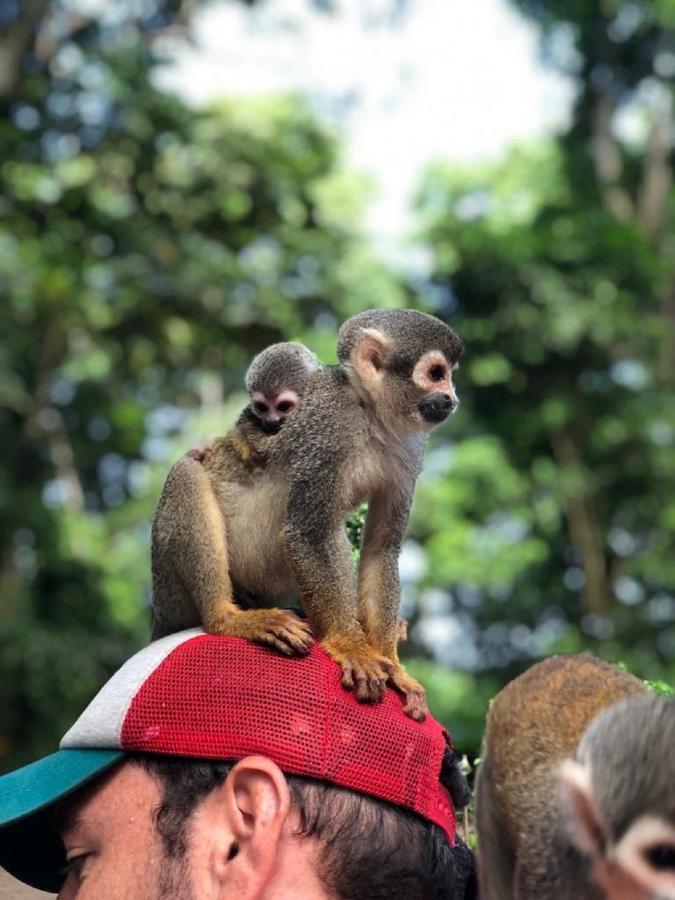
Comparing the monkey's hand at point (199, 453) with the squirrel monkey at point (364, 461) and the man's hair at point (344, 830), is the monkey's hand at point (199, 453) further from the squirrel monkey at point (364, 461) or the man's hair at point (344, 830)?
the man's hair at point (344, 830)

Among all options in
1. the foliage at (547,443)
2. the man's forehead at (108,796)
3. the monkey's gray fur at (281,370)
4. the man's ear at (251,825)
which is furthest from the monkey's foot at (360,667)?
the foliage at (547,443)

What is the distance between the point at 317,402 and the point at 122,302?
1129 cm

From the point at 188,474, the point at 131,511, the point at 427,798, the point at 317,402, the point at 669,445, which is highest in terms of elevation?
the point at 669,445

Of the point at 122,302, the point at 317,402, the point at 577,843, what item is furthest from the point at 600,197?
the point at 577,843

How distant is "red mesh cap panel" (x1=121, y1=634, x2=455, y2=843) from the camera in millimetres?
1803

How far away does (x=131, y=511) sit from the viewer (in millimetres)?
14602

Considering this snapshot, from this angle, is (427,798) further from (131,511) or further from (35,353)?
(131,511)

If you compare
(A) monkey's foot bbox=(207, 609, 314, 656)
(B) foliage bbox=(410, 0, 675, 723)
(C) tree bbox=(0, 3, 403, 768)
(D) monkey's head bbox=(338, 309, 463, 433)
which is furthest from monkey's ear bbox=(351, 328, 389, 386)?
(B) foliage bbox=(410, 0, 675, 723)

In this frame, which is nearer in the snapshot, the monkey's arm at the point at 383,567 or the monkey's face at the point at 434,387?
the monkey's arm at the point at 383,567

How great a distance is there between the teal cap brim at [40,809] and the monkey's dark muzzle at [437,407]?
104cm

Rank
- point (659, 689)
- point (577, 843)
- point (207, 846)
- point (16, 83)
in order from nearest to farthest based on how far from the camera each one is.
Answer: point (577, 843) → point (207, 846) → point (659, 689) → point (16, 83)

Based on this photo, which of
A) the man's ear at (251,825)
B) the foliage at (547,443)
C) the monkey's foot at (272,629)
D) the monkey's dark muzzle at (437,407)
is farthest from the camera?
the foliage at (547,443)

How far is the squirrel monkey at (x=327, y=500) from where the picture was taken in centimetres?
237

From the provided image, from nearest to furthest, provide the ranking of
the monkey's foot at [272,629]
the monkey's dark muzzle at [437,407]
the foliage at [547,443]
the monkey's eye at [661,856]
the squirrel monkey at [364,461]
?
the monkey's eye at [661,856]
the monkey's foot at [272,629]
the squirrel monkey at [364,461]
the monkey's dark muzzle at [437,407]
the foliage at [547,443]
